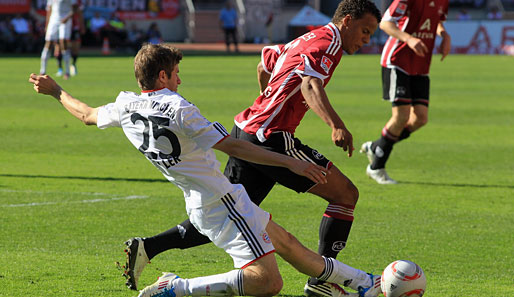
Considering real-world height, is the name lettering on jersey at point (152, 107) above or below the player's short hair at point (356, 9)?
below

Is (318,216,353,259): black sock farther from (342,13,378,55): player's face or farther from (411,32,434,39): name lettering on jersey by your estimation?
(411,32,434,39): name lettering on jersey

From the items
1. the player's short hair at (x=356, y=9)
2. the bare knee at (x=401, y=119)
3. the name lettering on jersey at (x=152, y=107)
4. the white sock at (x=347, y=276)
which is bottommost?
the bare knee at (x=401, y=119)

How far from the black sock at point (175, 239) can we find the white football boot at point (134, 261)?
0.29ft

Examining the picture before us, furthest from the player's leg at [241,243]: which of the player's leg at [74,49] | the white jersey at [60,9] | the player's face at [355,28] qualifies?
the player's leg at [74,49]

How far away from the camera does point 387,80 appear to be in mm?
10094

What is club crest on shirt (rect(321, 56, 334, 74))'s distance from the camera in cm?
575

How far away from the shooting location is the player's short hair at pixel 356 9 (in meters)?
5.97

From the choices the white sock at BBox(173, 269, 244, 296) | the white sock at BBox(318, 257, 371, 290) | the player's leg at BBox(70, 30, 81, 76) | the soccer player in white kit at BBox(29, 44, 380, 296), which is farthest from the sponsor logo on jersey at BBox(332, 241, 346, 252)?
the player's leg at BBox(70, 30, 81, 76)

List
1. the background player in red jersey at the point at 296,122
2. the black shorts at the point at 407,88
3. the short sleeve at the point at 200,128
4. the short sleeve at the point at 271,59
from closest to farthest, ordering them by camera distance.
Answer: the short sleeve at the point at 200,128, the background player in red jersey at the point at 296,122, the short sleeve at the point at 271,59, the black shorts at the point at 407,88

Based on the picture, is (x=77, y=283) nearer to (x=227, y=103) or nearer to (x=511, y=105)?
→ (x=227, y=103)

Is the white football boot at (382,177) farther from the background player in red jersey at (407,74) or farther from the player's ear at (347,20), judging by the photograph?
the player's ear at (347,20)

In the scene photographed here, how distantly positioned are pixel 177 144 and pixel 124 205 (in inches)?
149

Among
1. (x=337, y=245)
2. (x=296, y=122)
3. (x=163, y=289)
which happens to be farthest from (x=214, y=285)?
(x=296, y=122)

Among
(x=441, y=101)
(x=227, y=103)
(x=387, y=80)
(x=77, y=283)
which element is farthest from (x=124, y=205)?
(x=441, y=101)
